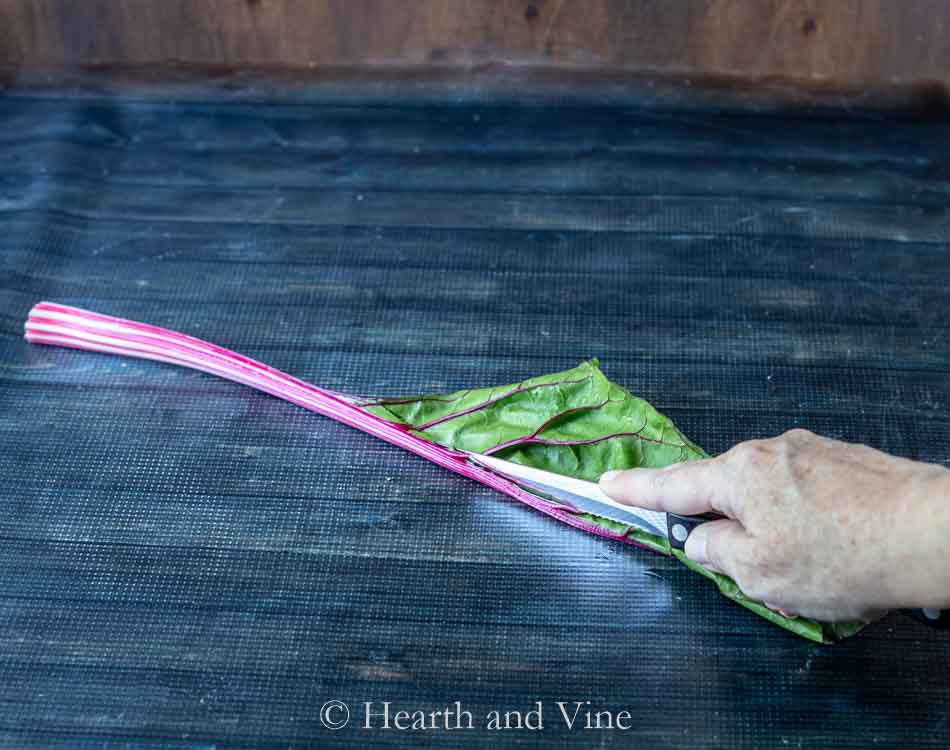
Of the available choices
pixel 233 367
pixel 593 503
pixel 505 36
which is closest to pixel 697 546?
pixel 593 503

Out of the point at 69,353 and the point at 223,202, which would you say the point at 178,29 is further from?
the point at 69,353

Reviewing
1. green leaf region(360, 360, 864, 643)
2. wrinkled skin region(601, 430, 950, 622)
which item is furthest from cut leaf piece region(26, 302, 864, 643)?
wrinkled skin region(601, 430, 950, 622)

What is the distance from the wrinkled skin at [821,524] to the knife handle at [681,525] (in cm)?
3

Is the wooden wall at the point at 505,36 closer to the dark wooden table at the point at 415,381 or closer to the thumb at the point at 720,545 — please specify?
the dark wooden table at the point at 415,381

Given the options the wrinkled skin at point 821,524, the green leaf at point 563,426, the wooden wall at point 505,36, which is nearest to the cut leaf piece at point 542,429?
the green leaf at point 563,426

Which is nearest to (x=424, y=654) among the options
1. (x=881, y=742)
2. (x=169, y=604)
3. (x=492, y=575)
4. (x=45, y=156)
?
(x=492, y=575)

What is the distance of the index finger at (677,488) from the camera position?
101cm

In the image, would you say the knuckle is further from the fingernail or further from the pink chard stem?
the pink chard stem

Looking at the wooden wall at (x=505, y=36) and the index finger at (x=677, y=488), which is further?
the wooden wall at (x=505, y=36)

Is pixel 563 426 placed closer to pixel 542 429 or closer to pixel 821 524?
pixel 542 429

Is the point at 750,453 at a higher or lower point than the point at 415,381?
higher

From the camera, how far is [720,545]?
1013 millimetres

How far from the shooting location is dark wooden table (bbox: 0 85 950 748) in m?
1.08

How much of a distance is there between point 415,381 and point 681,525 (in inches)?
17.0
